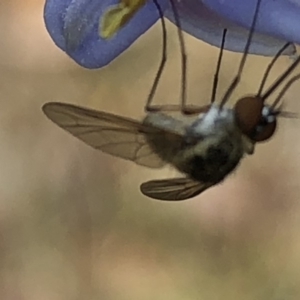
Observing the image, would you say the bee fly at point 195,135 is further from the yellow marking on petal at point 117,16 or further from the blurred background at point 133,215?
the blurred background at point 133,215

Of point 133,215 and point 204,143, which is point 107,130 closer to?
point 204,143

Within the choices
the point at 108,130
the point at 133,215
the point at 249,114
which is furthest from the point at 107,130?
the point at 133,215

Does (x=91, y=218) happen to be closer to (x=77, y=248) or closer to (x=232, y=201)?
(x=77, y=248)

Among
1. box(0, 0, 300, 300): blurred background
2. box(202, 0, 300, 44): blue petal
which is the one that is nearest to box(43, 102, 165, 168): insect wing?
box(202, 0, 300, 44): blue petal

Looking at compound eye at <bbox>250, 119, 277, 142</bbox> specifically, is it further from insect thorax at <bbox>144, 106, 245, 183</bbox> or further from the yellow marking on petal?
the yellow marking on petal

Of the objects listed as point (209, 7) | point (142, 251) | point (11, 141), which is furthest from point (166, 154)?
point (11, 141)

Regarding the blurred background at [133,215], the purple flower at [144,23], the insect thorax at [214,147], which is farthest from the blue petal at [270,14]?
the blurred background at [133,215]
